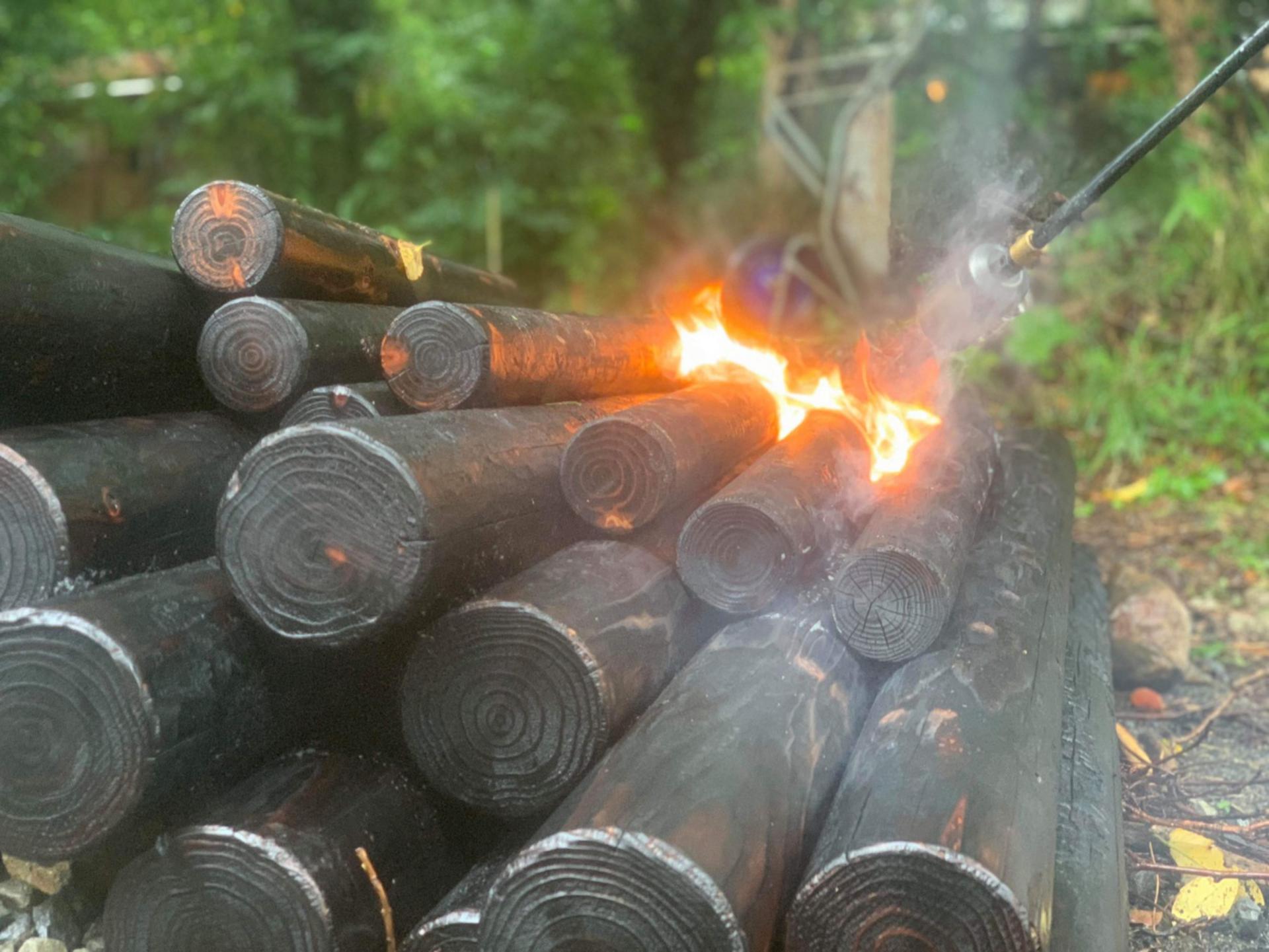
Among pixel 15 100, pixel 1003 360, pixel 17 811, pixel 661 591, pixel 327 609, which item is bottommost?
pixel 17 811

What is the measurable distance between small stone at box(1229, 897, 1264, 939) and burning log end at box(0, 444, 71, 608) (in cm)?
304

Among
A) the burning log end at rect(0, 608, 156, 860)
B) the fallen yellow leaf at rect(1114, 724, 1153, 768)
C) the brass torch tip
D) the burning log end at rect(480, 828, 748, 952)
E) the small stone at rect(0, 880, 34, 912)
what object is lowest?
the small stone at rect(0, 880, 34, 912)

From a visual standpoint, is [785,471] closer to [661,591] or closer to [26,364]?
[661,591]

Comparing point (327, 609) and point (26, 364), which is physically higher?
point (26, 364)

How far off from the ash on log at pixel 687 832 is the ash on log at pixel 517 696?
0.13m

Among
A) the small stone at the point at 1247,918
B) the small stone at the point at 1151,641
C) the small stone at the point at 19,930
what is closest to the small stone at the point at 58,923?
the small stone at the point at 19,930

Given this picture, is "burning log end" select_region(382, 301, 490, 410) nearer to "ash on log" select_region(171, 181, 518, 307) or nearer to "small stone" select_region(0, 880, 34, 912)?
"ash on log" select_region(171, 181, 518, 307)

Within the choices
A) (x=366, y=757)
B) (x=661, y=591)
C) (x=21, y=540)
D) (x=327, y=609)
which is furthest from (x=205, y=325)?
(x=661, y=591)

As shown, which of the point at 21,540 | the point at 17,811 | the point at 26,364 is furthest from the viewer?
the point at 26,364

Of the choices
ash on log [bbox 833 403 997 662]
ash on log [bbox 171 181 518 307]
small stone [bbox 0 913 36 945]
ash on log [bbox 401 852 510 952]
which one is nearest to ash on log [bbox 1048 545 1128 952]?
ash on log [bbox 833 403 997 662]

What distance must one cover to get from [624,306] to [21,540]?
35.6ft

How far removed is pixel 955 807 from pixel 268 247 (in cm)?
246

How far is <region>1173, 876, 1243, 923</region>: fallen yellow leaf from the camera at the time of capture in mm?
2533

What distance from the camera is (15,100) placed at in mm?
10641
